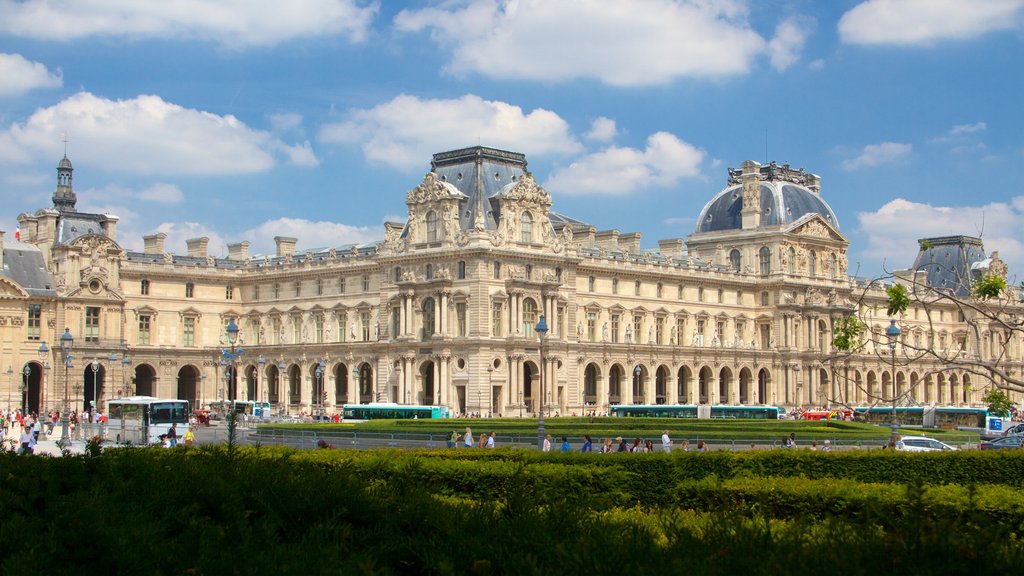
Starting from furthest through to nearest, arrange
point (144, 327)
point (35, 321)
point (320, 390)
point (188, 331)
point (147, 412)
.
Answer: point (188, 331), point (144, 327), point (320, 390), point (35, 321), point (147, 412)

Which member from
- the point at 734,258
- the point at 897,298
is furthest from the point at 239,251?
the point at 897,298

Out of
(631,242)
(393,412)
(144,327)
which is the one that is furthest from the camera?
(631,242)

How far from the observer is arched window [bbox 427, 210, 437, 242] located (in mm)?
87438

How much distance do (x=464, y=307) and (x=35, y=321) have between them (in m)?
30.2

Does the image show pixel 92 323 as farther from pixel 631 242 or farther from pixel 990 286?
pixel 990 286

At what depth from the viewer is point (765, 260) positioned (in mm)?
109500

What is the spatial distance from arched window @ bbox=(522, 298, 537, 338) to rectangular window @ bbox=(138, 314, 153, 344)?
29.5 meters

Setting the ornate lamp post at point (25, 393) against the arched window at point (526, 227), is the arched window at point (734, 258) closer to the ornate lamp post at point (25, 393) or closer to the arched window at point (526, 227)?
the arched window at point (526, 227)

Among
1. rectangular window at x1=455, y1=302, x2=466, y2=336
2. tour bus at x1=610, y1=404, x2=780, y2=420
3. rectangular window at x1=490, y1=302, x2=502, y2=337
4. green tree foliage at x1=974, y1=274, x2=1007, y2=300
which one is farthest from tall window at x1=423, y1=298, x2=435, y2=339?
green tree foliage at x1=974, y1=274, x2=1007, y2=300

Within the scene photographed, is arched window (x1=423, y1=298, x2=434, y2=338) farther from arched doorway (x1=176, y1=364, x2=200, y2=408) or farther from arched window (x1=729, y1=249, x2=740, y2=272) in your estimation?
arched window (x1=729, y1=249, x2=740, y2=272)

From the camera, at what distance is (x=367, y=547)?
1227 centimetres

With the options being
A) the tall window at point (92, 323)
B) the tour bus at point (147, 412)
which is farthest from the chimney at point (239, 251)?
the tour bus at point (147, 412)

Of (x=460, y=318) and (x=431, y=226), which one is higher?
(x=431, y=226)

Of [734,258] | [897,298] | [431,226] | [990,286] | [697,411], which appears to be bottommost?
[697,411]
